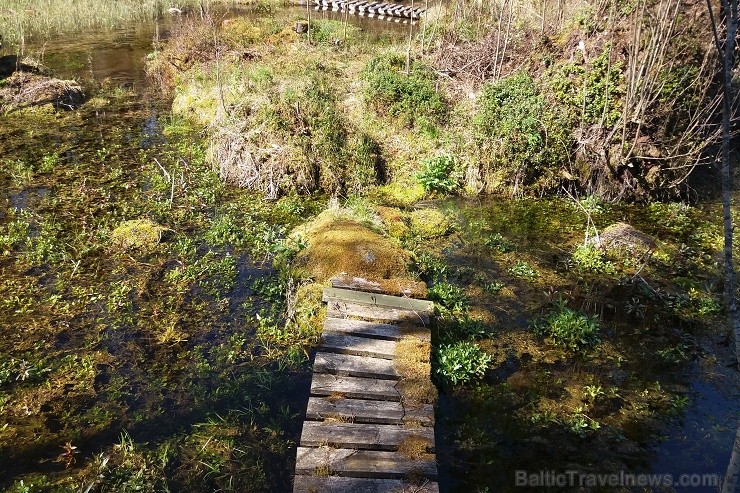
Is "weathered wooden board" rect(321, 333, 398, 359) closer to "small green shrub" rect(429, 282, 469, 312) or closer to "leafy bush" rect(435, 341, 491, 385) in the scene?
"leafy bush" rect(435, 341, 491, 385)

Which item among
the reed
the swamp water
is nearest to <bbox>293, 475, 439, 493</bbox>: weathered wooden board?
the swamp water

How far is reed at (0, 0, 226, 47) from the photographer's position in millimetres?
21109

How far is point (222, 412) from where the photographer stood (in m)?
5.29

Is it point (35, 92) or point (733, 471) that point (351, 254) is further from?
point (35, 92)

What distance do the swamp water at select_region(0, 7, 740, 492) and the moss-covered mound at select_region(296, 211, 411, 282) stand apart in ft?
2.45

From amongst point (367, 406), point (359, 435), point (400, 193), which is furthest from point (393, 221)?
point (359, 435)

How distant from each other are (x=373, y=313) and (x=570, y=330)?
2.72 m

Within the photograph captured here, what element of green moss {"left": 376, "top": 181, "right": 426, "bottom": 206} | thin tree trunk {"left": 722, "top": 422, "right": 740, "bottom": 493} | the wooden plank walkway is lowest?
green moss {"left": 376, "top": 181, "right": 426, "bottom": 206}

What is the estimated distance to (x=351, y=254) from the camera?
716 centimetres

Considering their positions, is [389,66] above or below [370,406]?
above

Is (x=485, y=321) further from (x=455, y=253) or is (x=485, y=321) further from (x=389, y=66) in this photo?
(x=389, y=66)

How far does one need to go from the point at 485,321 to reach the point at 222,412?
371cm

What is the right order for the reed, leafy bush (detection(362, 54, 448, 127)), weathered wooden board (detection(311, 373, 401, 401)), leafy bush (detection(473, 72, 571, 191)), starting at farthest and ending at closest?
1. the reed
2. leafy bush (detection(362, 54, 448, 127))
3. leafy bush (detection(473, 72, 571, 191))
4. weathered wooden board (detection(311, 373, 401, 401))

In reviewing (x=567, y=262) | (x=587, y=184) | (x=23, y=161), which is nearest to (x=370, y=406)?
(x=567, y=262)
